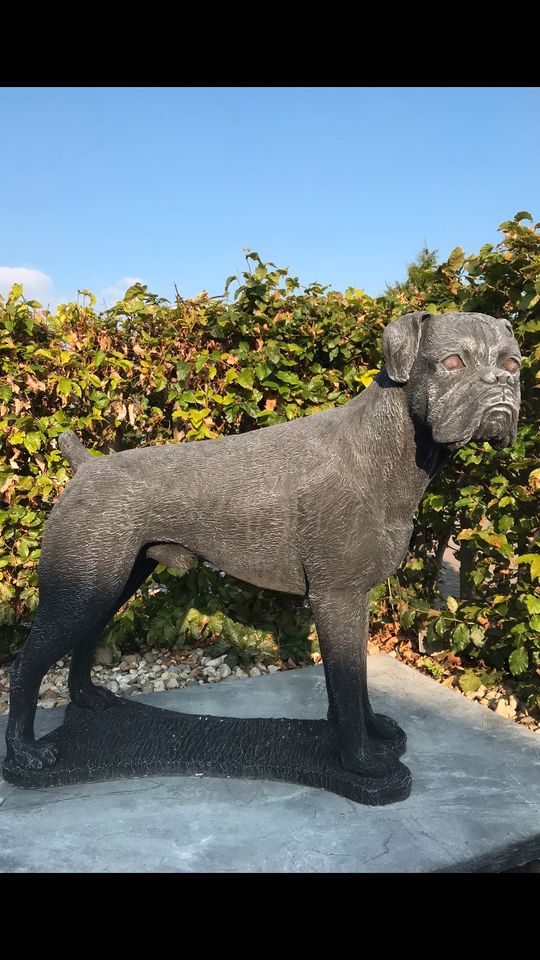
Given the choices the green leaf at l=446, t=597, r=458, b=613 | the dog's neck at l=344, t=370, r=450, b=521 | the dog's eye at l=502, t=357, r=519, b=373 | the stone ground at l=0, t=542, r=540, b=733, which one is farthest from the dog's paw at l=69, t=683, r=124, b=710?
the dog's eye at l=502, t=357, r=519, b=373

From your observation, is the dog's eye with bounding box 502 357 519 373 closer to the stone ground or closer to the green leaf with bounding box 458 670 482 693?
the green leaf with bounding box 458 670 482 693

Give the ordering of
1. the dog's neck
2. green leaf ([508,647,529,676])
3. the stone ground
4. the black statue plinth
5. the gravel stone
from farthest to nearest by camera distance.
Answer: the gravel stone, the stone ground, green leaf ([508,647,529,676]), the black statue plinth, the dog's neck

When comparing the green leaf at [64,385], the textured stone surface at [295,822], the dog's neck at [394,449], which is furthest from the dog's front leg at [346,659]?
the green leaf at [64,385]

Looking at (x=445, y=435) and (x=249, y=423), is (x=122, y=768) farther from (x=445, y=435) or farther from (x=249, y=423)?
(x=249, y=423)

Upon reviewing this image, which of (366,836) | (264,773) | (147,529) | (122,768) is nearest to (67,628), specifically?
(147,529)

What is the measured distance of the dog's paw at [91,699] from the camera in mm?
3410

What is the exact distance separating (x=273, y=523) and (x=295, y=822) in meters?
1.20

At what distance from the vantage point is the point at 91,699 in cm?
342

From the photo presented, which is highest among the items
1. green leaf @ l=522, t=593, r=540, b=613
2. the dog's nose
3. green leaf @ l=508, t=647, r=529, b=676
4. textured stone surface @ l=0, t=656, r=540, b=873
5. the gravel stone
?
the dog's nose

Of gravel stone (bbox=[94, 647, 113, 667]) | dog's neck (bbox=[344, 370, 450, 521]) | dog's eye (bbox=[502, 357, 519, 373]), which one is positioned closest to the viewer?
dog's eye (bbox=[502, 357, 519, 373])

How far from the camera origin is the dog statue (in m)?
2.68

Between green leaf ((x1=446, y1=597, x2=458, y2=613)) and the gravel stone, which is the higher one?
green leaf ((x1=446, y1=597, x2=458, y2=613))

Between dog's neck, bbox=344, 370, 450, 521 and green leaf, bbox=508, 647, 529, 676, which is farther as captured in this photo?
green leaf, bbox=508, 647, 529, 676

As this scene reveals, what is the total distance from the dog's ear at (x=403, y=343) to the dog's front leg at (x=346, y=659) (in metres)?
0.92
